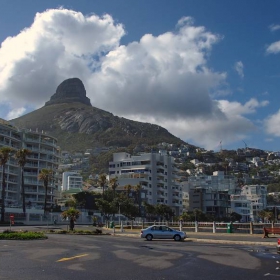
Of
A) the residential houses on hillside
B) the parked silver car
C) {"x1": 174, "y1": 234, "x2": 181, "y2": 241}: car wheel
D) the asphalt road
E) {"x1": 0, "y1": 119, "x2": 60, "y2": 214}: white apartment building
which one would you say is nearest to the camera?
the asphalt road

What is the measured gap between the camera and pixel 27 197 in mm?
107312

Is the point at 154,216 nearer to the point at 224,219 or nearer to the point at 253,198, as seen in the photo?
the point at 224,219

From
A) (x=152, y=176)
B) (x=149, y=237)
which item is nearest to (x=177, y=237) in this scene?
(x=149, y=237)

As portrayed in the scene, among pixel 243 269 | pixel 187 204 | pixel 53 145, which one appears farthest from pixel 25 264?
pixel 187 204

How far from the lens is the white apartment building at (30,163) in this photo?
103 m

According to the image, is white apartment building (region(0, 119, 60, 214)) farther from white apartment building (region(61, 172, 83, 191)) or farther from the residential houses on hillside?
white apartment building (region(61, 172, 83, 191))

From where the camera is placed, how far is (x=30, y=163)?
11138 centimetres

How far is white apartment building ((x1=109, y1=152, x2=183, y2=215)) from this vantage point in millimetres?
116875

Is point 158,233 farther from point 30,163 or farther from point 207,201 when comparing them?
point 207,201

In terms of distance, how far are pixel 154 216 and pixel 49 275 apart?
3987 inches

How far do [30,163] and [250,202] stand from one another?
7935cm

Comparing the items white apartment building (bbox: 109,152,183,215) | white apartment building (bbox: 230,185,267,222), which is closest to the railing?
white apartment building (bbox: 109,152,183,215)

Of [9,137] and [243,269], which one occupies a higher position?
[9,137]

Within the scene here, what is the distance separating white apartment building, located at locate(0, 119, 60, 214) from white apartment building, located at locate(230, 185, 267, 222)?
200 feet
